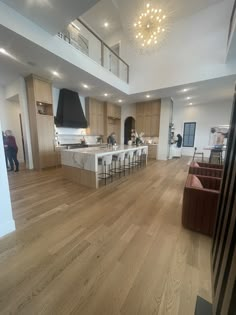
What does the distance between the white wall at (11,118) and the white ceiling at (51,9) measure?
467 cm

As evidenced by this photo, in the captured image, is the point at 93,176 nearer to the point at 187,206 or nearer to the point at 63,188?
the point at 63,188

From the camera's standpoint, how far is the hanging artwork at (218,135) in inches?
315

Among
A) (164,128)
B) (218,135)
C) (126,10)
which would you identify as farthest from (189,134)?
(126,10)

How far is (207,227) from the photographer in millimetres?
1940

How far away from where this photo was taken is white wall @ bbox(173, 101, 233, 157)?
8.10 meters

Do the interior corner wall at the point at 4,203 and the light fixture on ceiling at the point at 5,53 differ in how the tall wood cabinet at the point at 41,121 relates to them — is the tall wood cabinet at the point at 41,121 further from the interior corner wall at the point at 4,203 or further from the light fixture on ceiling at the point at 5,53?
the interior corner wall at the point at 4,203

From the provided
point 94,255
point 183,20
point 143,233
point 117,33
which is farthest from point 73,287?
point 117,33

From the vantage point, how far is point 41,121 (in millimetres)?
5137

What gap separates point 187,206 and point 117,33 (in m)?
8.48

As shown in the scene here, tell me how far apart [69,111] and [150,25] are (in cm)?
441

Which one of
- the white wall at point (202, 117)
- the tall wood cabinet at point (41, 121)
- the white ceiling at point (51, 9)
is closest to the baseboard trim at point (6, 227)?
the tall wood cabinet at point (41, 121)

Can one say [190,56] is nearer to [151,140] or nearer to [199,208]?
[151,140]

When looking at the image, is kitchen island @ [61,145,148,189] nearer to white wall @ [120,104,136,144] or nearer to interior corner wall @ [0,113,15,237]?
interior corner wall @ [0,113,15,237]

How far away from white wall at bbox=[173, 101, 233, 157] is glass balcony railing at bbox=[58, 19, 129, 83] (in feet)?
15.3
